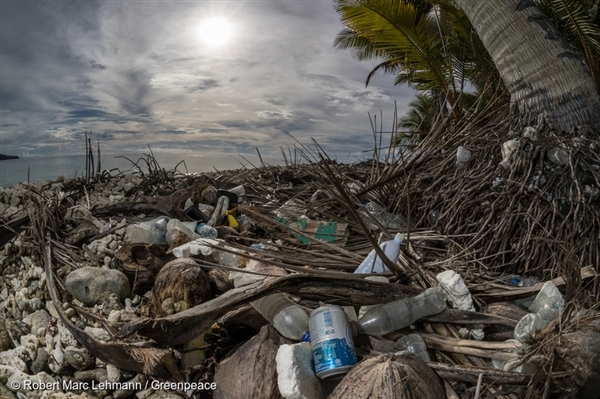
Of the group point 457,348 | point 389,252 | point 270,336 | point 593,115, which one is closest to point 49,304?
point 270,336

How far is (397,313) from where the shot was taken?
2.14 metres

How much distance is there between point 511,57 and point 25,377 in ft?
12.6

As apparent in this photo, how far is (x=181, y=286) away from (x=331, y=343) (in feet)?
3.28

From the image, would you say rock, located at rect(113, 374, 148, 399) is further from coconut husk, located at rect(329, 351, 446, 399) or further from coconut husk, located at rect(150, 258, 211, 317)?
coconut husk, located at rect(329, 351, 446, 399)

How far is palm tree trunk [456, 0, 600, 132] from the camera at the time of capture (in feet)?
11.0

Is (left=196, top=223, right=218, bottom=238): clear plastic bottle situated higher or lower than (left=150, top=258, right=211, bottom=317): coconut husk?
higher

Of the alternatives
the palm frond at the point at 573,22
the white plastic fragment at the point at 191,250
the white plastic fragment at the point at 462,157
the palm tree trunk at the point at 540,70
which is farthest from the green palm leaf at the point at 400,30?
the white plastic fragment at the point at 191,250

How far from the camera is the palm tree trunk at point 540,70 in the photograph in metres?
3.36

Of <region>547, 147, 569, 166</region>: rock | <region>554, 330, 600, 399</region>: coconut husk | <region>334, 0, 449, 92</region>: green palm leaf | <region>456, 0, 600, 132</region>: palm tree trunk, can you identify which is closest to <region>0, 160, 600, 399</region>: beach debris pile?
<region>554, 330, 600, 399</region>: coconut husk

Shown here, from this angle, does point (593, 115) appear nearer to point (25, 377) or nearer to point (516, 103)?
point (516, 103)

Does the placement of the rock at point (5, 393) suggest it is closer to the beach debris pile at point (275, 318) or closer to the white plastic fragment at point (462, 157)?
the beach debris pile at point (275, 318)

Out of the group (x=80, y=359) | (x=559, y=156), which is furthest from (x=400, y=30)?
(x=80, y=359)

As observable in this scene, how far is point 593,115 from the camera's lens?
3.37 m

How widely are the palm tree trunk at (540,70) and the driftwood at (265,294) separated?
204cm
